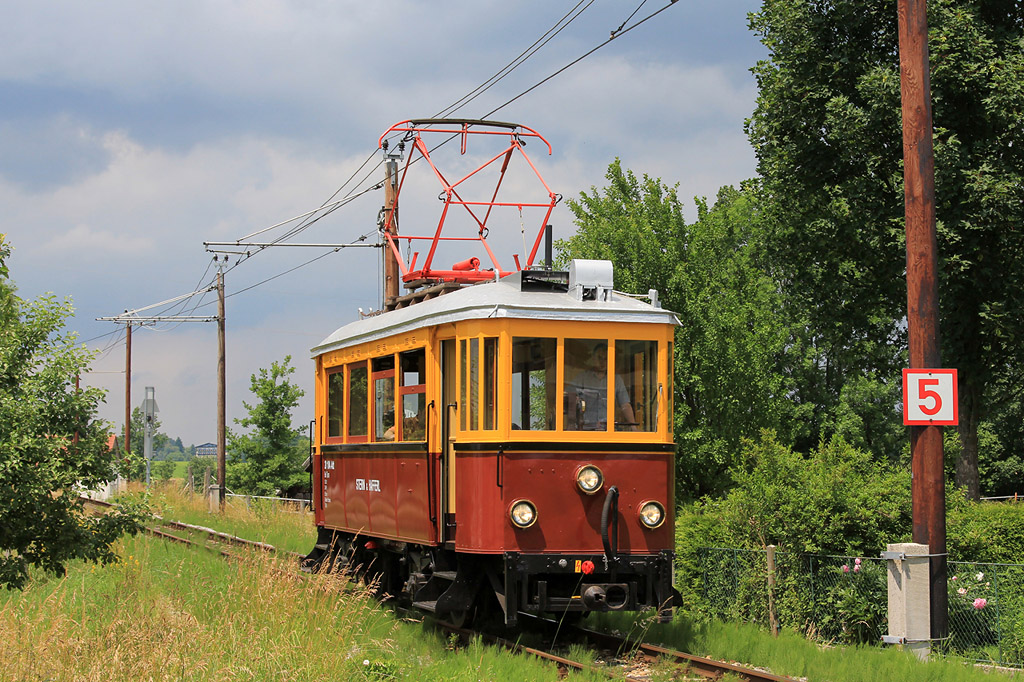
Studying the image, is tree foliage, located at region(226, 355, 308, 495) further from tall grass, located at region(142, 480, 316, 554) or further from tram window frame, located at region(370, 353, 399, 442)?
tram window frame, located at region(370, 353, 399, 442)

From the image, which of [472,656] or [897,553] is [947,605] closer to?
[897,553]

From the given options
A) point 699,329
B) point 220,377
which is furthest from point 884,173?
point 220,377

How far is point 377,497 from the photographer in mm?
12656

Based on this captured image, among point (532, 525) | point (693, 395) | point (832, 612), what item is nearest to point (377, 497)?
point (532, 525)

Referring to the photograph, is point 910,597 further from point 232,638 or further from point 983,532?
point 232,638

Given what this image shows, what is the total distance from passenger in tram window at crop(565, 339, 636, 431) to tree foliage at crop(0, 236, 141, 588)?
13.1ft

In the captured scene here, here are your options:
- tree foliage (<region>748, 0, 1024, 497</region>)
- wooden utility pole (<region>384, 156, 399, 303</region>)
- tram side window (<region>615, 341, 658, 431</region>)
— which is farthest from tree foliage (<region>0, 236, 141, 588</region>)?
tree foliage (<region>748, 0, 1024, 497</region>)

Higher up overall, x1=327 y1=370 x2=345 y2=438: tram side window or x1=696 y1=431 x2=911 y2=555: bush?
x1=327 y1=370 x2=345 y2=438: tram side window

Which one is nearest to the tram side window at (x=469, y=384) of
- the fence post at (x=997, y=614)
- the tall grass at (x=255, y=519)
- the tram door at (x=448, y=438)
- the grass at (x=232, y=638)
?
the tram door at (x=448, y=438)

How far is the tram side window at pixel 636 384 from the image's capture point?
10633mm

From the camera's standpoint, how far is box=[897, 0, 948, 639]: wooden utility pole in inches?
430

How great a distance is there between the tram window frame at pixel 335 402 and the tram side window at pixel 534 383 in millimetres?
4126

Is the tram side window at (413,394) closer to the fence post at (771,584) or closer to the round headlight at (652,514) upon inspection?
the round headlight at (652,514)

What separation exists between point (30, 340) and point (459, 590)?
14.6 ft
